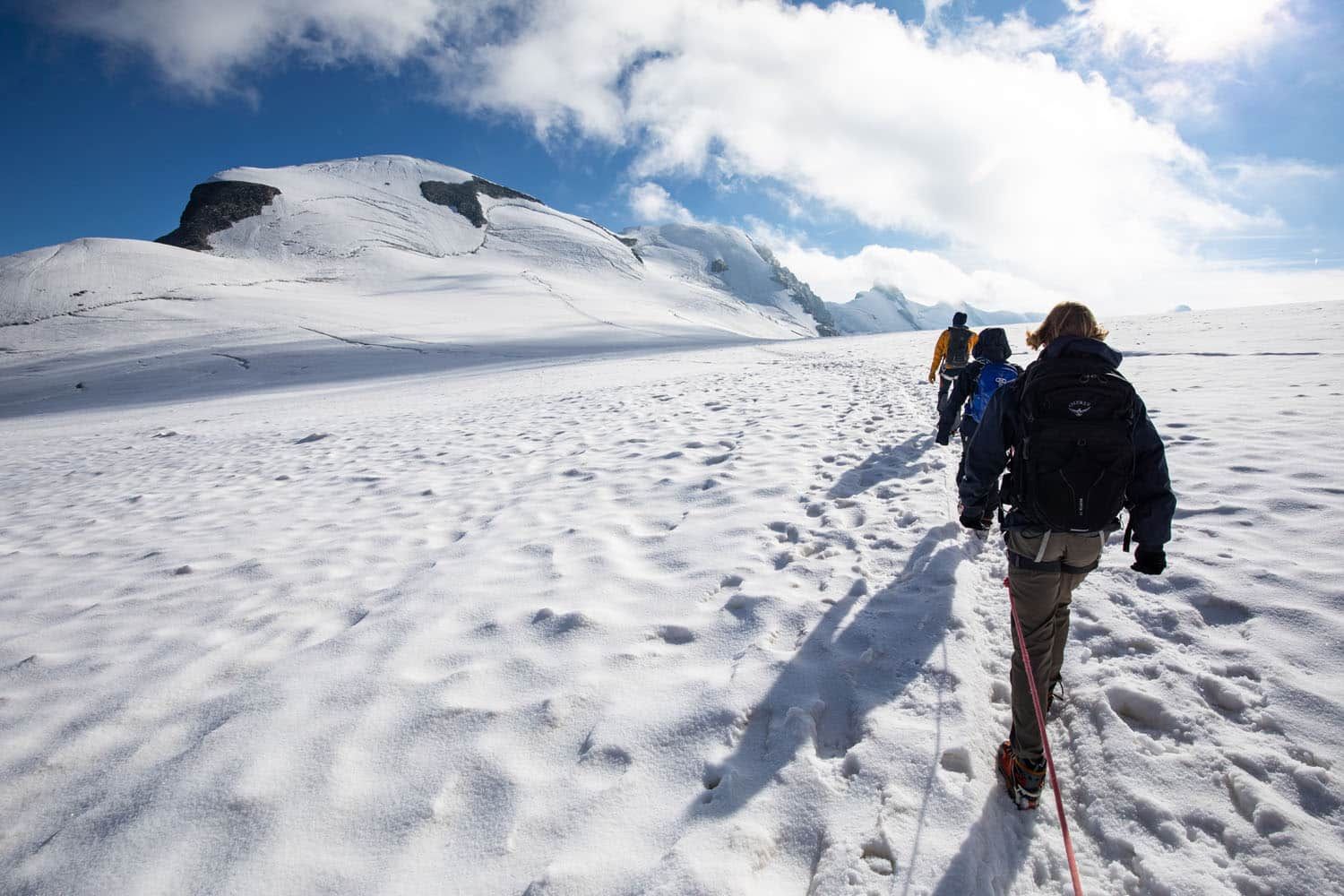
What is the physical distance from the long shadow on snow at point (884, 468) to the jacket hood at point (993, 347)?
1.66 m

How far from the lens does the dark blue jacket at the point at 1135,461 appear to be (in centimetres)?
272

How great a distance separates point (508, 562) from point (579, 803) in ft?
9.40

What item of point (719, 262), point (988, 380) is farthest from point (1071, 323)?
point (719, 262)

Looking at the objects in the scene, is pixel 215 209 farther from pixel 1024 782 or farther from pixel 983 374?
pixel 1024 782

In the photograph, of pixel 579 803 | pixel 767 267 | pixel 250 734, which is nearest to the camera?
pixel 579 803

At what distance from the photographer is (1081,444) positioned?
8.68 feet

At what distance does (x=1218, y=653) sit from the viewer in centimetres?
343

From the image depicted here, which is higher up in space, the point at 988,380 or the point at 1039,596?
the point at 988,380

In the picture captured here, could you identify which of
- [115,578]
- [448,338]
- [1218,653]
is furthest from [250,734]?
[448,338]

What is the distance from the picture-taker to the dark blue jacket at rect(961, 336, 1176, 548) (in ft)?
8.93

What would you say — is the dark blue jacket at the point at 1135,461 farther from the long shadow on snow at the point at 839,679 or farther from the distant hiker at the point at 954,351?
the distant hiker at the point at 954,351

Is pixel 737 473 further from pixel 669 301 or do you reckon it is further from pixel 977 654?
pixel 669 301

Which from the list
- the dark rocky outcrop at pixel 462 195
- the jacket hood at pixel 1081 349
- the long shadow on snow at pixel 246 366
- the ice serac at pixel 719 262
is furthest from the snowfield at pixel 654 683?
the ice serac at pixel 719 262

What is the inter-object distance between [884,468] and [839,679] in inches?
175
